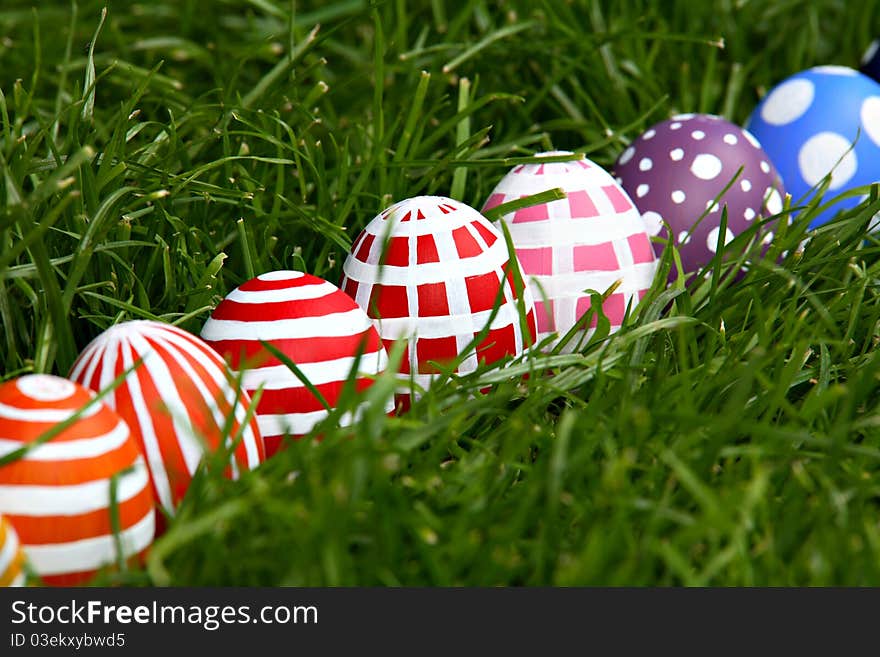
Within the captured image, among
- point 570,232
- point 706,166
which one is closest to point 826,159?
point 706,166

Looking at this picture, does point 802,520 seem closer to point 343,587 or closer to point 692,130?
point 343,587

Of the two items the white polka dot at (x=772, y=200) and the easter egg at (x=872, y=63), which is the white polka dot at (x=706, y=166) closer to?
the white polka dot at (x=772, y=200)

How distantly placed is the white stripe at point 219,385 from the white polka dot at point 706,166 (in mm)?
918

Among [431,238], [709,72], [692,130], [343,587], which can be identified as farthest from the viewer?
[709,72]

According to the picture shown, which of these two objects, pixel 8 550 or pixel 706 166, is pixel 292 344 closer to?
pixel 8 550

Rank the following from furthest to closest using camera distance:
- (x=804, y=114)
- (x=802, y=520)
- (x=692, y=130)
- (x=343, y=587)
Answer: (x=804, y=114)
(x=692, y=130)
(x=802, y=520)
(x=343, y=587)

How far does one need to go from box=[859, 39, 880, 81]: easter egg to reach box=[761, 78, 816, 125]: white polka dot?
335 millimetres

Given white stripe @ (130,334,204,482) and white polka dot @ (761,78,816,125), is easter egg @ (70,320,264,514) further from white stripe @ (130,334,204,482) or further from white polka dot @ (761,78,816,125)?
white polka dot @ (761,78,816,125)

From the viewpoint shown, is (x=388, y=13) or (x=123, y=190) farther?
(x=388, y=13)

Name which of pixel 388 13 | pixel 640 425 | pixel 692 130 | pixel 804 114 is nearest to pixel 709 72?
pixel 804 114

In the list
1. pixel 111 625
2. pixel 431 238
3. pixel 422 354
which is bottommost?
pixel 111 625

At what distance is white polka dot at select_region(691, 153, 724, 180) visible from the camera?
1.79 m

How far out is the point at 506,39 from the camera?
240cm

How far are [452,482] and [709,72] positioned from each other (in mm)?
1455
